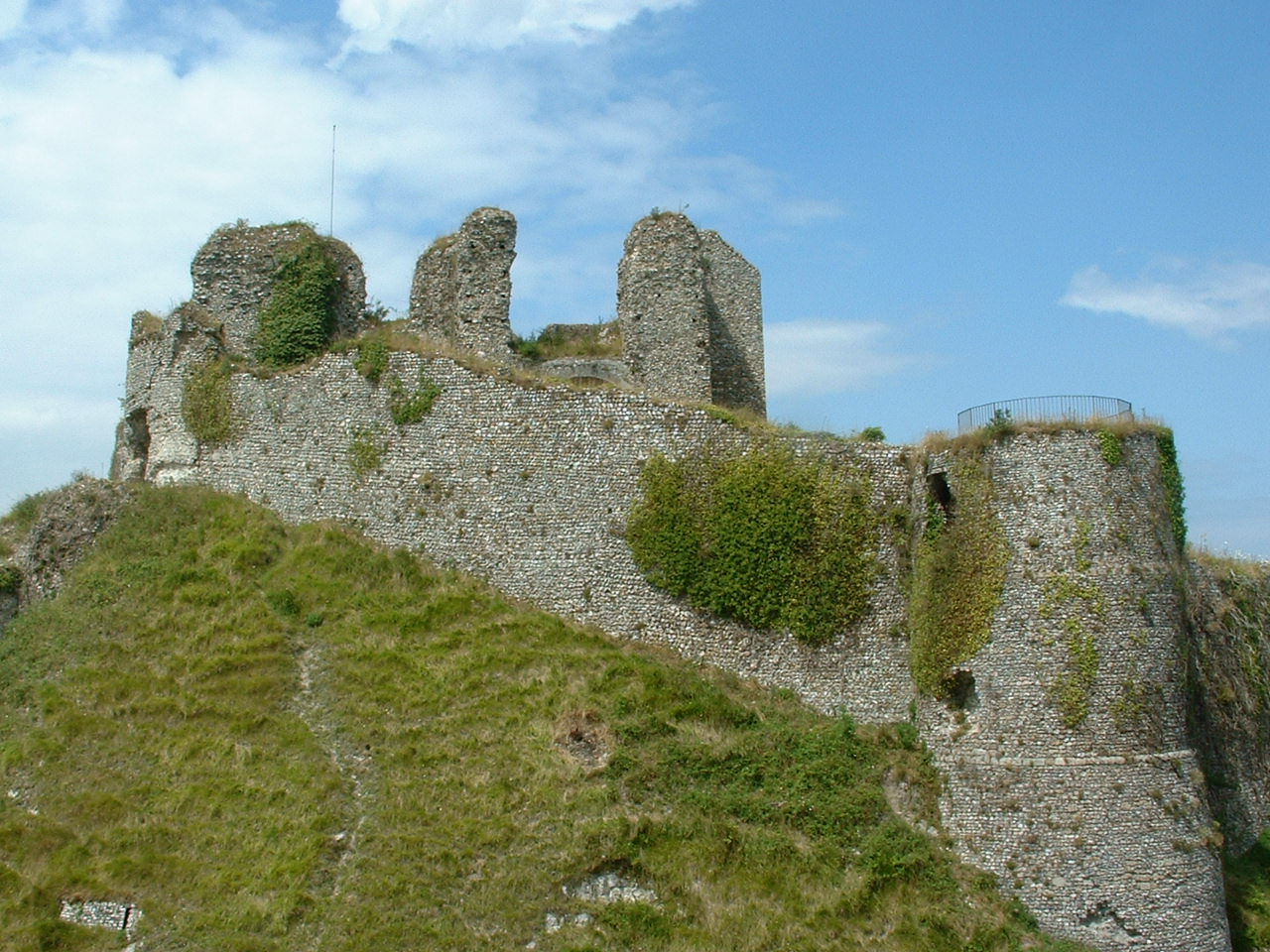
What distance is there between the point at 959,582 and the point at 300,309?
60.0 ft

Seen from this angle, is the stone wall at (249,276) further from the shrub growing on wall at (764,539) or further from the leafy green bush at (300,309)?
the shrub growing on wall at (764,539)

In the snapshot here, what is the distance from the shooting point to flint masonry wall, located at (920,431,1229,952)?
20484 millimetres

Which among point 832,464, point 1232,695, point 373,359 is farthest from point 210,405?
point 1232,695

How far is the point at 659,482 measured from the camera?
2603 centimetres

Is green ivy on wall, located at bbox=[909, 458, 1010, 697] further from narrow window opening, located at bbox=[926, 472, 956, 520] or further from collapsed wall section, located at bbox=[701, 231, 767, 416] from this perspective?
collapsed wall section, located at bbox=[701, 231, 767, 416]

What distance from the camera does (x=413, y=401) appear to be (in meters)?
28.6

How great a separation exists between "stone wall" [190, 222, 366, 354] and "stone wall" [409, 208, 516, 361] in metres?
2.18

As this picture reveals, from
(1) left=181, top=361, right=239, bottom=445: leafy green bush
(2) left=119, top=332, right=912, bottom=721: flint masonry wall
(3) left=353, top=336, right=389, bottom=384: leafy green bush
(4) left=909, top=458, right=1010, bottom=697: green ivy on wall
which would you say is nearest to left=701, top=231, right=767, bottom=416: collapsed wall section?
(2) left=119, top=332, right=912, bottom=721: flint masonry wall

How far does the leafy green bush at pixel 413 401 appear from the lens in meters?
28.5

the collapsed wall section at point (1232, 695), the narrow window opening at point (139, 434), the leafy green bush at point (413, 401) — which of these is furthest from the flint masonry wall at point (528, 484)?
the collapsed wall section at point (1232, 695)

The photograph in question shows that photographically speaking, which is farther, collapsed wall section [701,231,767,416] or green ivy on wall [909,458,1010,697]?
collapsed wall section [701,231,767,416]

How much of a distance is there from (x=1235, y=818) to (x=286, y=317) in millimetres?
24834

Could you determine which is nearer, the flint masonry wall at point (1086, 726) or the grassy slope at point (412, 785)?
the grassy slope at point (412, 785)

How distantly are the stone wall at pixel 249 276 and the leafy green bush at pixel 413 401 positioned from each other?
4684 millimetres
